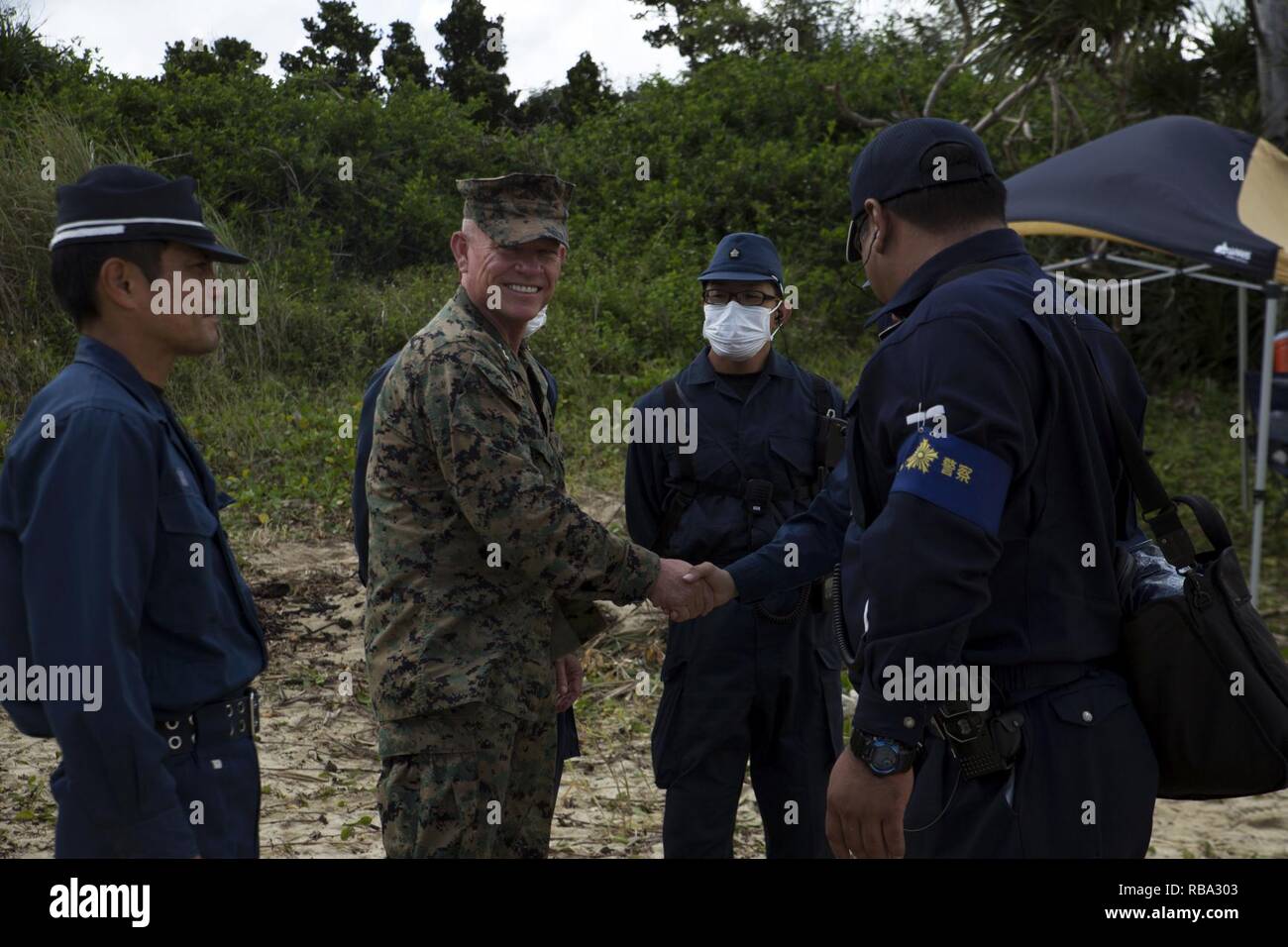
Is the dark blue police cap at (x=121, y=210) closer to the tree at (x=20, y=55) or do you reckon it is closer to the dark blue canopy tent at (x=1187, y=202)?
the dark blue canopy tent at (x=1187, y=202)

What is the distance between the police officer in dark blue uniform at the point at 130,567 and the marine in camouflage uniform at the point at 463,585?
0.48 metres

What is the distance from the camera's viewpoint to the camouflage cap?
309 cm

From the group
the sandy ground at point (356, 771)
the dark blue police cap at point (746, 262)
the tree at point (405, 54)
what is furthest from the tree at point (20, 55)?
the dark blue police cap at point (746, 262)

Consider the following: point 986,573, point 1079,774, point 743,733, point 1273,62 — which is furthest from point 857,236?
point 1273,62

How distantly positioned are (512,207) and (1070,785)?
1908 millimetres

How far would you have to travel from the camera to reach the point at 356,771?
5566mm

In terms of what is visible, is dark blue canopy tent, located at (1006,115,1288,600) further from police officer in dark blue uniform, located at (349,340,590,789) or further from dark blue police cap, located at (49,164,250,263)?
dark blue police cap, located at (49,164,250,263)

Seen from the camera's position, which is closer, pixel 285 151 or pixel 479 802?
pixel 479 802

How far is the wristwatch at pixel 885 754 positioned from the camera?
7.09ft

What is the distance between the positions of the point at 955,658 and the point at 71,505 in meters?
1.50

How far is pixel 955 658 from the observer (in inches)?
83.0

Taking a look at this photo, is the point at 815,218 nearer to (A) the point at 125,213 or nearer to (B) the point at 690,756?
(B) the point at 690,756

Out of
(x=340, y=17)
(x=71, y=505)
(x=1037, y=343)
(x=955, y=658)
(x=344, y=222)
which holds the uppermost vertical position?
(x=340, y=17)
